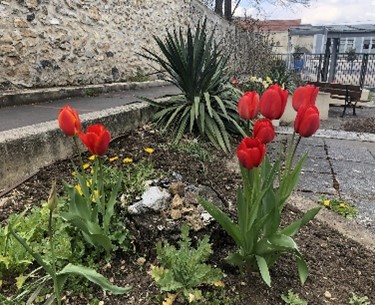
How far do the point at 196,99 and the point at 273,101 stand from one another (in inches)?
109

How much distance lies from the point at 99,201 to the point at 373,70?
21.6 meters

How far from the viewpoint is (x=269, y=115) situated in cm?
167

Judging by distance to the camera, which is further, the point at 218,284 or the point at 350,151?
the point at 350,151

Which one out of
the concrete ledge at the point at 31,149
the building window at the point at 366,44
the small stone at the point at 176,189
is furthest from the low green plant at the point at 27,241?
the building window at the point at 366,44

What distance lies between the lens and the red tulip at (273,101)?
63.5 inches

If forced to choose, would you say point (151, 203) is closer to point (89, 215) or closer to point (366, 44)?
point (89, 215)

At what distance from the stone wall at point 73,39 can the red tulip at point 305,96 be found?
4106 mm

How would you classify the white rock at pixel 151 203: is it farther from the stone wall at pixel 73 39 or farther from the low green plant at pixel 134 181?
the stone wall at pixel 73 39

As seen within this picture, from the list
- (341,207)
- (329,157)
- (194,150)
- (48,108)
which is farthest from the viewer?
(329,157)

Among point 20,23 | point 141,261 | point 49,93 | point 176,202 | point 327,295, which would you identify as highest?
point 20,23

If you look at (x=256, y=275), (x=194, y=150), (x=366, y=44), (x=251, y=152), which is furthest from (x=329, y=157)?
(x=366, y=44)

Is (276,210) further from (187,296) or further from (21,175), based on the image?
(21,175)

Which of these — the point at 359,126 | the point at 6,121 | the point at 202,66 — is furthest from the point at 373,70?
the point at 6,121

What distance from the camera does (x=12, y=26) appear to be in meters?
4.74
